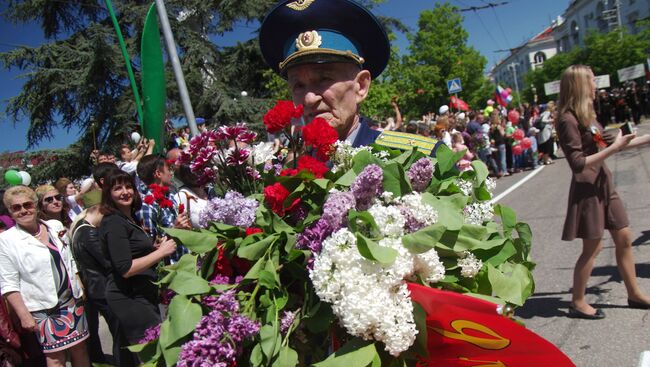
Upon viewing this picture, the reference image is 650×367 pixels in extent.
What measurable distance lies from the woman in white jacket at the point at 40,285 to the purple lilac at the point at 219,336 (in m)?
3.21

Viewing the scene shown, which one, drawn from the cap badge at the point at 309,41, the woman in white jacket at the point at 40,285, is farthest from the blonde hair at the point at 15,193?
the cap badge at the point at 309,41

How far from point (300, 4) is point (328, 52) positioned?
30 cm

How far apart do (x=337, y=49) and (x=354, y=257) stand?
45.7 inches

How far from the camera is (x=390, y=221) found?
3.78 ft

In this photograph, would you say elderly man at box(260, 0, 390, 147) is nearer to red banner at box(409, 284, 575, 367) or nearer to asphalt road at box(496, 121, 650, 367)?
red banner at box(409, 284, 575, 367)

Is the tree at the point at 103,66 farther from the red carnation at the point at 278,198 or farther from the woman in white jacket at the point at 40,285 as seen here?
the red carnation at the point at 278,198

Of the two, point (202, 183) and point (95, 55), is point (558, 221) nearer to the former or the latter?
point (202, 183)

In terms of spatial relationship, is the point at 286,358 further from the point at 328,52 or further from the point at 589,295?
the point at 589,295

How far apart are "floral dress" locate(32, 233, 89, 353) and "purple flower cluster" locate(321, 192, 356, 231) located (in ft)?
11.3

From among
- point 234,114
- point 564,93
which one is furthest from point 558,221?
point 234,114

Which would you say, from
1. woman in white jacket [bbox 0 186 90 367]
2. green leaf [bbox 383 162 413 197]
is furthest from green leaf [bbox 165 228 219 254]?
woman in white jacket [bbox 0 186 90 367]

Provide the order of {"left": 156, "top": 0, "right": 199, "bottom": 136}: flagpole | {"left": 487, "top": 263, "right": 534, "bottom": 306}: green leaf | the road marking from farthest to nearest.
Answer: the road marking → {"left": 156, "top": 0, "right": 199, "bottom": 136}: flagpole → {"left": 487, "top": 263, "right": 534, "bottom": 306}: green leaf

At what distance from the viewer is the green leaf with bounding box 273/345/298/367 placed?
1.14 metres

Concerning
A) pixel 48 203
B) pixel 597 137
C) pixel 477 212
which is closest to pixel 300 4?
pixel 477 212
